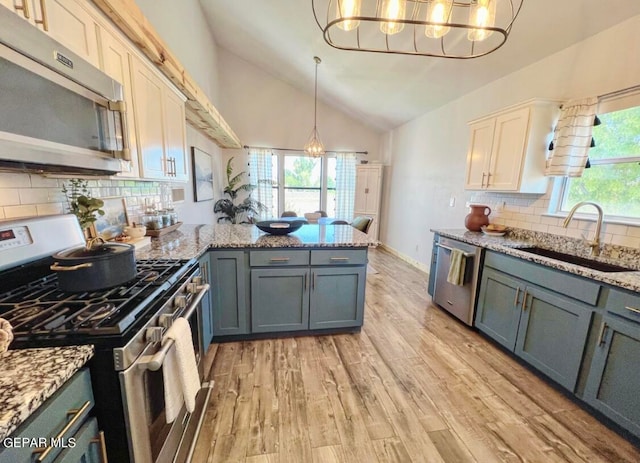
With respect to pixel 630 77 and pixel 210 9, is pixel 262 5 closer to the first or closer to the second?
pixel 210 9

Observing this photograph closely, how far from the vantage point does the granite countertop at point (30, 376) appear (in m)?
0.53

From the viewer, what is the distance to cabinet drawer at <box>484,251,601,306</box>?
163cm

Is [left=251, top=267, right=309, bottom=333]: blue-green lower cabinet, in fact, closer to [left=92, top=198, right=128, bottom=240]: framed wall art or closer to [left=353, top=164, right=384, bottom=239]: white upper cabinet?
[left=92, top=198, right=128, bottom=240]: framed wall art

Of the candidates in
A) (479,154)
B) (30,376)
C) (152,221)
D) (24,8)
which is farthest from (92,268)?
(479,154)

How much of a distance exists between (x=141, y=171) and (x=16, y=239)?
0.78 metres

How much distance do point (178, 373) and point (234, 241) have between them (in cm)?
120

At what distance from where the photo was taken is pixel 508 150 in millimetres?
2535

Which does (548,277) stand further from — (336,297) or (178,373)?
(178,373)

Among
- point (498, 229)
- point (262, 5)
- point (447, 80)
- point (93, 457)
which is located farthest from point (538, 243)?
point (262, 5)

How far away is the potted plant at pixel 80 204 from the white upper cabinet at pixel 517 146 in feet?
10.5

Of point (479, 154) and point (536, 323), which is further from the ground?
point (479, 154)

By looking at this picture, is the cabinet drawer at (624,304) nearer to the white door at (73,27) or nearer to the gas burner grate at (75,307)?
the gas burner grate at (75,307)

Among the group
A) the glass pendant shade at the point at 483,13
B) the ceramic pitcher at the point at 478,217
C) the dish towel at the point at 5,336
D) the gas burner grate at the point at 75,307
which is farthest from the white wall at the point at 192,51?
the ceramic pitcher at the point at 478,217

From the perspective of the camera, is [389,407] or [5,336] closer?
[5,336]
